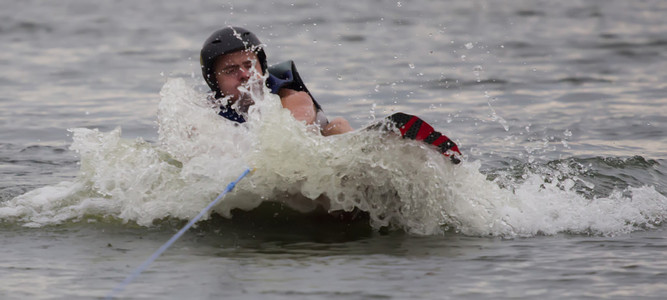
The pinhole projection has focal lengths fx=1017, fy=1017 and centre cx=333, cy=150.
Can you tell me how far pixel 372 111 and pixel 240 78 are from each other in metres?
0.99

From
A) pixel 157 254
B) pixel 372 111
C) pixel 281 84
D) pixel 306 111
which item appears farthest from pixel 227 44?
pixel 157 254

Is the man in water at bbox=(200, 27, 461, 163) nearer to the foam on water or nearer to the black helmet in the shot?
the black helmet

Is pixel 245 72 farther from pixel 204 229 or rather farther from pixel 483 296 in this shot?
pixel 483 296

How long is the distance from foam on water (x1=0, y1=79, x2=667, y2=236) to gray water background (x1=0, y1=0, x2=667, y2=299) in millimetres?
193

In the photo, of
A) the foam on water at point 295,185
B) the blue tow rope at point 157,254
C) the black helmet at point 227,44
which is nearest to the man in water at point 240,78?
the black helmet at point 227,44

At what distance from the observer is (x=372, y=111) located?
7.43m

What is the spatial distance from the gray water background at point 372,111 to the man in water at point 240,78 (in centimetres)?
104

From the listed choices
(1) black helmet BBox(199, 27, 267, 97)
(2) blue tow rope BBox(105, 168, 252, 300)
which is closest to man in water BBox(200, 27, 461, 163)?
(1) black helmet BBox(199, 27, 267, 97)

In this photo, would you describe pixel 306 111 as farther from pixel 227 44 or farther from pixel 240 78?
pixel 227 44

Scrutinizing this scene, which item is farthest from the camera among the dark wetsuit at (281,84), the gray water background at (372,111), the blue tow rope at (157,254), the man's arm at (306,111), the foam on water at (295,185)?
the dark wetsuit at (281,84)

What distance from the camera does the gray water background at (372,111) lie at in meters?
5.30

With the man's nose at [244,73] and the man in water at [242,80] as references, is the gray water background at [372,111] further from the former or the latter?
the man's nose at [244,73]

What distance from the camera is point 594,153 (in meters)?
9.97

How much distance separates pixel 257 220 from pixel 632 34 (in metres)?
14.8
